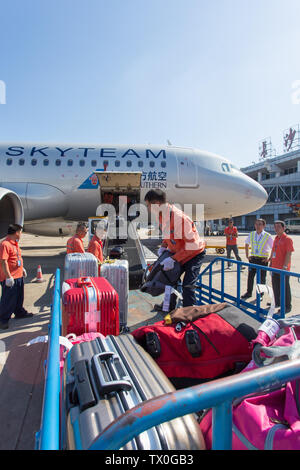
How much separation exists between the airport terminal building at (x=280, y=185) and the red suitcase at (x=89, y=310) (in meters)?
51.4

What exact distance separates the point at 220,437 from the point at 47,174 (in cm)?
1054

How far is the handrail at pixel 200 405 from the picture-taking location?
864mm

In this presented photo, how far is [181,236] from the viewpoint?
3.84 metres

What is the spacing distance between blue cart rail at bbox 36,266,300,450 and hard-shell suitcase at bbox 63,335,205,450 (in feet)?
0.59

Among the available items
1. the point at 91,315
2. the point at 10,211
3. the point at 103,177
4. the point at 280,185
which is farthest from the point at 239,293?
the point at 280,185

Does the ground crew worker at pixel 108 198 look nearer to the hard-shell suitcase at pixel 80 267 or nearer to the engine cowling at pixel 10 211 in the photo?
the engine cowling at pixel 10 211

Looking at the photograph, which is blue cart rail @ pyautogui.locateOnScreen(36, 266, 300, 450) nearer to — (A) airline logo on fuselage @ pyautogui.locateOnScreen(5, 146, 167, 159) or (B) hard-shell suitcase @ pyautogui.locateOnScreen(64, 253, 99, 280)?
(B) hard-shell suitcase @ pyautogui.locateOnScreen(64, 253, 99, 280)

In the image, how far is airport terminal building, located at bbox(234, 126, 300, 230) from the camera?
53844 mm

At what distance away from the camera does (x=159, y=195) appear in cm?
380

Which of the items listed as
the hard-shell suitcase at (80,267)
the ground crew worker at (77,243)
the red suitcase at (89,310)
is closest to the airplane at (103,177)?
the ground crew worker at (77,243)

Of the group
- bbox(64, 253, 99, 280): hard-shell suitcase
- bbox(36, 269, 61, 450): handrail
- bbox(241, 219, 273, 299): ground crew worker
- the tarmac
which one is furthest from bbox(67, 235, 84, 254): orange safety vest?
bbox(36, 269, 61, 450): handrail

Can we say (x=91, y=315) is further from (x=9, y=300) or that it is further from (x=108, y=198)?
(x=108, y=198)

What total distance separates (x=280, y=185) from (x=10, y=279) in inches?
2359

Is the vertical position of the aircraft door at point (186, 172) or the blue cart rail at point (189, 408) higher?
the aircraft door at point (186, 172)
